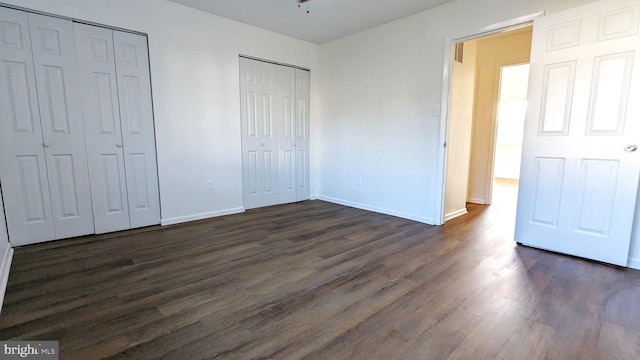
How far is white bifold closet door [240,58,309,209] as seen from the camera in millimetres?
4238

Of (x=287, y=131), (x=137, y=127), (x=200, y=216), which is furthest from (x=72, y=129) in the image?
(x=287, y=131)

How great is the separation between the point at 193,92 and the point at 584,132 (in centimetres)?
403

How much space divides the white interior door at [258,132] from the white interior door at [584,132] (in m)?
3.23

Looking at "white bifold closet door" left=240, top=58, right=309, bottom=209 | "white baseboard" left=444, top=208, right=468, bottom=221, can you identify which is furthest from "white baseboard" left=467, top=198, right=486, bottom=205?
"white bifold closet door" left=240, top=58, right=309, bottom=209

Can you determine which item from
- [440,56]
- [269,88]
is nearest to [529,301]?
[440,56]

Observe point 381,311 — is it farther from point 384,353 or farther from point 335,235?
point 335,235

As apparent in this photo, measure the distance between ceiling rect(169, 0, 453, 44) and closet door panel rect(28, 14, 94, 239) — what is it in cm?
127

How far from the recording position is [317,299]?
75.5 inches

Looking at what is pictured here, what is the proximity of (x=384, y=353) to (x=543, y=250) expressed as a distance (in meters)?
2.25

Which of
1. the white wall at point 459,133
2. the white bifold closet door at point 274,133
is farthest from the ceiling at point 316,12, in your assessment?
the white wall at point 459,133

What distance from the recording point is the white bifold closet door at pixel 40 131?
2.65m

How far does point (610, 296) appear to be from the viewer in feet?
6.44

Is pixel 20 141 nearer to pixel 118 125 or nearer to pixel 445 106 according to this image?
pixel 118 125

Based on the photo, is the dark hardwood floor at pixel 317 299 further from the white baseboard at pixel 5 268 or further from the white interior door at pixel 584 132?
the white interior door at pixel 584 132
